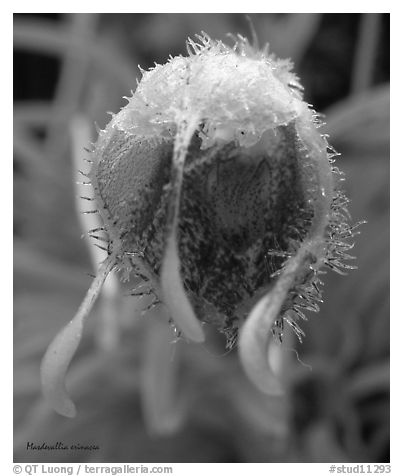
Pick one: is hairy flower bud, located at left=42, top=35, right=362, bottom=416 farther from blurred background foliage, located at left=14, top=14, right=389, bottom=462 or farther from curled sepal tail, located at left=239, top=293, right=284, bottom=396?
blurred background foliage, located at left=14, top=14, right=389, bottom=462

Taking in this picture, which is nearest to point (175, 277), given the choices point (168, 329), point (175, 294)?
point (175, 294)

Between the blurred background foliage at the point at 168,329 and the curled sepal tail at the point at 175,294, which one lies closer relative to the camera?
the curled sepal tail at the point at 175,294

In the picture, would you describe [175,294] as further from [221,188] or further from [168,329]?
[168,329]

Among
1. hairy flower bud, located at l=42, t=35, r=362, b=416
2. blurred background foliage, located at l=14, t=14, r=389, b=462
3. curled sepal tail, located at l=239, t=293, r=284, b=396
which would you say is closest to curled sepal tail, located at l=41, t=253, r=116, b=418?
hairy flower bud, located at l=42, t=35, r=362, b=416

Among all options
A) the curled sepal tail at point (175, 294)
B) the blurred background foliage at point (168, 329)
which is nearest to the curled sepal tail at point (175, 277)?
the curled sepal tail at point (175, 294)

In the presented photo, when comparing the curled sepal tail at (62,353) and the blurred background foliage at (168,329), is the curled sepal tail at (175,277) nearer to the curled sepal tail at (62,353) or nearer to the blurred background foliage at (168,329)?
the curled sepal tail at (62,353)

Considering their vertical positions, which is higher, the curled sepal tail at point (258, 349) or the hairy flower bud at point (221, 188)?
the hairy flower bud at point (221, 188)

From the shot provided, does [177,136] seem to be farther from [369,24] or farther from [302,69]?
[302,69]
